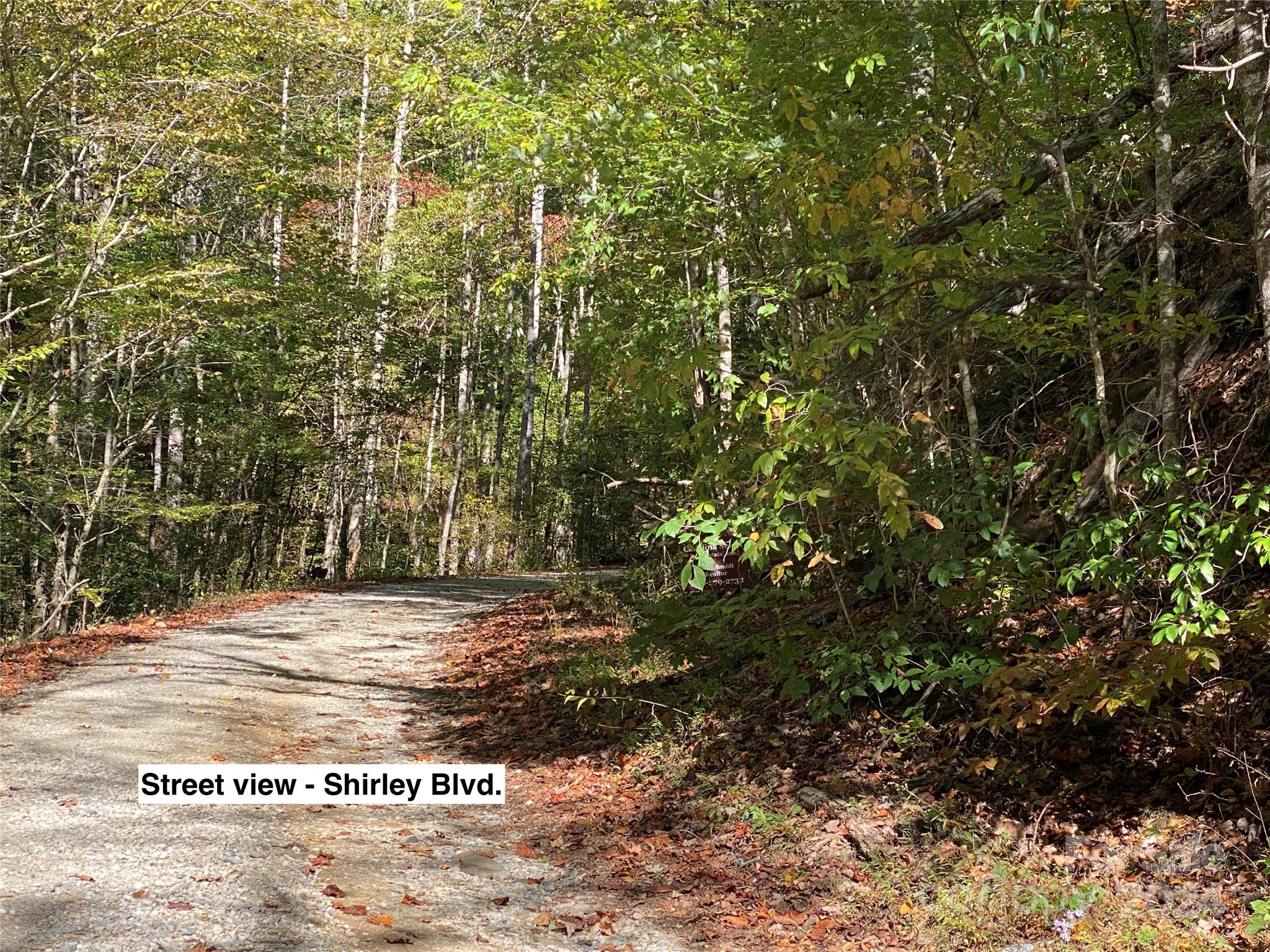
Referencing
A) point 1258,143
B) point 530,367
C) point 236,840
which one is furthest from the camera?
point 530,367

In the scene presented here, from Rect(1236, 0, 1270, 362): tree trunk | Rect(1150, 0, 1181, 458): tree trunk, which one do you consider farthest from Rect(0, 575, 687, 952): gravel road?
Rect(1236, 0, 1270, 362): tree trunk

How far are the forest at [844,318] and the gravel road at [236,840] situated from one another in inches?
75.2

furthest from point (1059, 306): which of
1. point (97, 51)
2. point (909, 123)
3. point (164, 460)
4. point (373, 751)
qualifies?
point (164, 460)

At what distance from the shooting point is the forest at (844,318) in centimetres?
477

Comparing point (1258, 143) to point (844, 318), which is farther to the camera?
point (844, 318)

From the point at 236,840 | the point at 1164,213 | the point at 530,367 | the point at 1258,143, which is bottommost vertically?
the point at 236,840

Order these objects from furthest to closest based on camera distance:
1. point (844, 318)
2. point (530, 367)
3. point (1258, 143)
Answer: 1. point (530, 367)
2. point (844, 318)
3. point (1258, 143)

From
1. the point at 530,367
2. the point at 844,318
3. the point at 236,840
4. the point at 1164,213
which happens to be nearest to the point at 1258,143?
the point at 1164,213

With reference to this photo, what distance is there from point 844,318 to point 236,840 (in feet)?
16.2

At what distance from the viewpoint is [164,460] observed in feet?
70.4

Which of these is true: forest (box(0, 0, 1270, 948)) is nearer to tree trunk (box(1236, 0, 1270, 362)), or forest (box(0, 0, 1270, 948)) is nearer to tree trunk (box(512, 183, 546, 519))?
tree trunk (box(1236, 0, 1270, 362))

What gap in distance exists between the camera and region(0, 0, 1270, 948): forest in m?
4.77

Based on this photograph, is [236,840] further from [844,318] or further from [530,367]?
[530,367]

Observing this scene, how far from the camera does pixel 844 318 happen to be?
6488 millimetres
